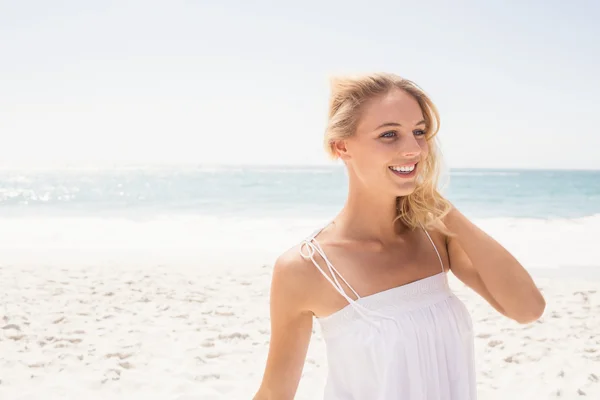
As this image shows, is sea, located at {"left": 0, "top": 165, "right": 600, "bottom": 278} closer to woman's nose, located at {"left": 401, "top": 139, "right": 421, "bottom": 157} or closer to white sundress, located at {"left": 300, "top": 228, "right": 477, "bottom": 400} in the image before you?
woman's nose, located at {"left": 401, "top": 139, "right": 421, "bottom": 157}

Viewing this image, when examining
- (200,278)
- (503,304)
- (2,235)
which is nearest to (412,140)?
(503,304)

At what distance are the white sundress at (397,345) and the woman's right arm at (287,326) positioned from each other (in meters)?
0.07

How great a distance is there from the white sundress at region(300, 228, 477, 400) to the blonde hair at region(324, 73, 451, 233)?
0.29m

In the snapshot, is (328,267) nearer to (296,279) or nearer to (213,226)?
(296,279)

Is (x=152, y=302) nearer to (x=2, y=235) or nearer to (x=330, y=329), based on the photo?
(x=330, y=329)

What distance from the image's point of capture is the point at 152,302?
281 inches

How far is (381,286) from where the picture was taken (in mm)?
1971

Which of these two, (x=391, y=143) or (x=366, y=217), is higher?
(x=391, y=143)

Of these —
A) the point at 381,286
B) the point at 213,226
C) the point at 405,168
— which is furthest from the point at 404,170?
the point at 213,226

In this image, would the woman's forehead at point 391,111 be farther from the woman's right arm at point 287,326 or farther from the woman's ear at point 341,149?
the woman's right arm at point 287,326

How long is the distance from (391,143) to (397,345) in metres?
0.70

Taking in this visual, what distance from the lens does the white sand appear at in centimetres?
451

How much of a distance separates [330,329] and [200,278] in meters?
6.91

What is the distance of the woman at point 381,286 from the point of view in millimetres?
1867
